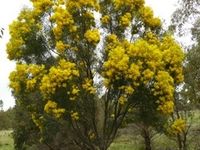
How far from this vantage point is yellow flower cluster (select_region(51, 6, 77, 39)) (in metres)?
22.7

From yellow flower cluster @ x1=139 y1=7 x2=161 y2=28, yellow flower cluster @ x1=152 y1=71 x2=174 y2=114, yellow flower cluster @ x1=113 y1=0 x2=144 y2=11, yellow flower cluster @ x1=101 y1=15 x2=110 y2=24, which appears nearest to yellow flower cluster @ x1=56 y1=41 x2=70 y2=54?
yellow flower cluster @ x1=101 y1=15 x2=110 y2=24

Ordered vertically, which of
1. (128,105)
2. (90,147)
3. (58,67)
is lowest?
(90,147)

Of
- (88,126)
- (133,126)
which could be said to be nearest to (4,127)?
(133,126)

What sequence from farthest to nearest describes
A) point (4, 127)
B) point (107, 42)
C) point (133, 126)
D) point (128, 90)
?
point (4, 127) → point (133, 126) → point (107, 42) → point (128, 90)

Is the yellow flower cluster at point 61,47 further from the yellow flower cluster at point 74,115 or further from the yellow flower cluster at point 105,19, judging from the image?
the yellow flower cluster at point 74,115

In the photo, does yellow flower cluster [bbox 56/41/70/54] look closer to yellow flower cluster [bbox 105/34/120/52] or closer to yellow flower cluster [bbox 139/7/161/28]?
yellow flower cluster [bbox 105/34/120/52]

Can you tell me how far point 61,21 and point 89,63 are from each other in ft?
7.70

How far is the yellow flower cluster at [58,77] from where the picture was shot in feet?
71.7

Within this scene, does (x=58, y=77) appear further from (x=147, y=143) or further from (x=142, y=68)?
(x=147, y=143)

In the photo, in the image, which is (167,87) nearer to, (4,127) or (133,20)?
(133,20)

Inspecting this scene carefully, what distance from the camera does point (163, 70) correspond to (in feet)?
73.9

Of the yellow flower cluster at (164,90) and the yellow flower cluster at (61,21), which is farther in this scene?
the yellow flower cluster at (61,21)

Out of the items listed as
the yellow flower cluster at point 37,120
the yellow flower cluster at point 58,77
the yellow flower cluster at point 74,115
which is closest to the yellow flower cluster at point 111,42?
the yellow flower cluster at point 58,77

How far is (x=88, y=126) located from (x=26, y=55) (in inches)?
169
